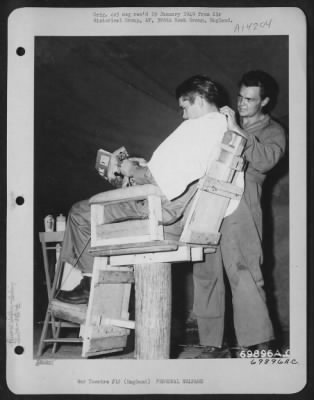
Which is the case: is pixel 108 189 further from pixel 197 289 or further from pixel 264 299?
pixel 264 299

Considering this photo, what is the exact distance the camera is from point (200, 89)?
127 cm

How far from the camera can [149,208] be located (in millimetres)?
1204

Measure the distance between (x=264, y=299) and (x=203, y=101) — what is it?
0.39m

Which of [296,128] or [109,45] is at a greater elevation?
[109,45]

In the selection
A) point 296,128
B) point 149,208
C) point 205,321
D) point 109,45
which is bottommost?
point 205,321

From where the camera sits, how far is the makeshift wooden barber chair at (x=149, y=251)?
3.95ft

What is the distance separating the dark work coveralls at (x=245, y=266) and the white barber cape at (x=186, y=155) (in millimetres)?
35

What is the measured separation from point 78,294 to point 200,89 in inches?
17.9

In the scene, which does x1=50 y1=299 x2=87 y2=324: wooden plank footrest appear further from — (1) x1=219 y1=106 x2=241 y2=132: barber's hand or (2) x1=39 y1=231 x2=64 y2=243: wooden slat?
(1) x1=219 y1=106 x2=241 y2=132: barber's hand

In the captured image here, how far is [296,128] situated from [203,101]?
0.18m

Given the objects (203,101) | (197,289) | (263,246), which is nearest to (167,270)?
(197,289)

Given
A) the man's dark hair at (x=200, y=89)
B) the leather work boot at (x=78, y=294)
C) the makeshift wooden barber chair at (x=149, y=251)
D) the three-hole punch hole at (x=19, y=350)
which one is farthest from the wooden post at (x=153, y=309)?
the man's dark hair at (x=200, y=89)

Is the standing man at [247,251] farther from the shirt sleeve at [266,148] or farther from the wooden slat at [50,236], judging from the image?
the wooden slat at [50,236]

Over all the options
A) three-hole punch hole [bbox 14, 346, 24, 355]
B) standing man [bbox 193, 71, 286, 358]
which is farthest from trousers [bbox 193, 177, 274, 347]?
three-hole punch hole [bbox 14, 346, 24, 355]
